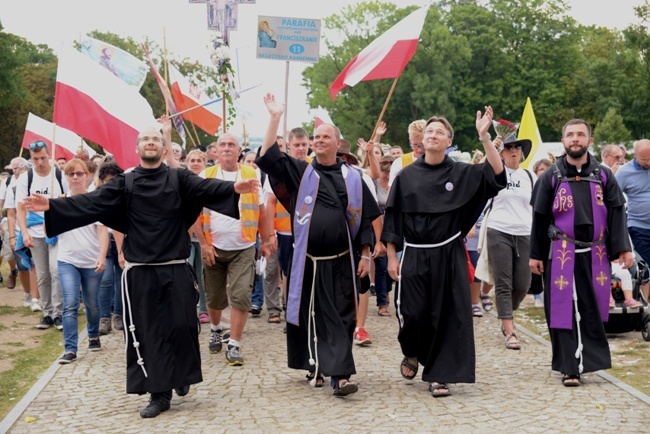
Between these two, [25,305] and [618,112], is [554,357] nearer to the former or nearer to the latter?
[25,305]

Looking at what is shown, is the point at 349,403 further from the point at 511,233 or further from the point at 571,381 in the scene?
the point at 511,233

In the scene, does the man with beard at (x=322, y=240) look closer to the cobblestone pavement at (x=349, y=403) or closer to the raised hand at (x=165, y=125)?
the cobblestone pavement at (x=349, y=403)

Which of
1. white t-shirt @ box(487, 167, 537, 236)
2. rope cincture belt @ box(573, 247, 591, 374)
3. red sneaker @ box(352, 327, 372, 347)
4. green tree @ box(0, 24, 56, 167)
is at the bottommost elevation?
red sneaker @ box(352, 327, 372, 347)

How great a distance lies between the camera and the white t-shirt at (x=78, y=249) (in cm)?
987

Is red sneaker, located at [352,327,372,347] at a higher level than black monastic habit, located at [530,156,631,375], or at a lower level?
lower

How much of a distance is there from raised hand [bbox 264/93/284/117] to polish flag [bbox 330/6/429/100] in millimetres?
3912

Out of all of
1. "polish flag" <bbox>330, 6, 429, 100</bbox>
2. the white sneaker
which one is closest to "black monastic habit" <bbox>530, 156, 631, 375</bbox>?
"polish flag" <bbox>330, 6, 429, 100</bbox>

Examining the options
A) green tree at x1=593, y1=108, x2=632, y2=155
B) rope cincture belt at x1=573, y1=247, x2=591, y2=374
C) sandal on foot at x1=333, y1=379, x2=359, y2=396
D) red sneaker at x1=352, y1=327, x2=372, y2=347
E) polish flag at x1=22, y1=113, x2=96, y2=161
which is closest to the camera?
sandal on foot at x1=333, y1=379, x2=359, y2=396

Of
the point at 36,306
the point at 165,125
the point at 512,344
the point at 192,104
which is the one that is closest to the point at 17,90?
the point at 192,104

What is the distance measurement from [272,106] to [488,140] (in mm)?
1705

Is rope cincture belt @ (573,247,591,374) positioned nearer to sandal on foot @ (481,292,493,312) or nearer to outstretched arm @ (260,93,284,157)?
outstretched arm @ (260,93,284,157)

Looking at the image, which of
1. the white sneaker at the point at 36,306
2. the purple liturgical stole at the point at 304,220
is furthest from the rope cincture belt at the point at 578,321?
the white sneaker at the point at 36,306

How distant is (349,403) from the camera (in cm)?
745

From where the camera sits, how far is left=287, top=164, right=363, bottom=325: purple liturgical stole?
26.3 feet
